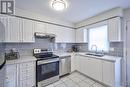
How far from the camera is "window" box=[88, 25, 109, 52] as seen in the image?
322 cm

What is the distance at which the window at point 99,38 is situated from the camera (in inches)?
127

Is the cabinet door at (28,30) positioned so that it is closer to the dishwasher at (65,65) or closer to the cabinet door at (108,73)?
the dishwasher at (65,65)

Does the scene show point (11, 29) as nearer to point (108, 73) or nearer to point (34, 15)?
point (34, 15)

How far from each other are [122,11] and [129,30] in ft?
2.14

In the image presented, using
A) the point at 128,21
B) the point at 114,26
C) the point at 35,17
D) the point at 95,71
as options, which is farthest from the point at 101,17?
the point at 35,17

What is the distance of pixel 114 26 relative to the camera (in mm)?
2621

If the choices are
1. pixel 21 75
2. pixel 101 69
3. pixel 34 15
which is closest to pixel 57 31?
pixel 34 15

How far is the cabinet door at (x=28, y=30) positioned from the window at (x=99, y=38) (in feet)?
8.72

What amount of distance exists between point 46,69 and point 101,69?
183 cm

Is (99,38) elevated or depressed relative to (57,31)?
depressed

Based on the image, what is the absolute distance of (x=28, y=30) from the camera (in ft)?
8.93

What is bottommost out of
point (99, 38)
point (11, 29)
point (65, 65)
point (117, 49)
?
point (65, 65)

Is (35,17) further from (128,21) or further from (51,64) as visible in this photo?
(128,21)

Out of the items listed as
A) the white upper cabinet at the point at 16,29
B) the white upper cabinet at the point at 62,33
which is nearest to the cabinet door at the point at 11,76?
the white upper cabinet at the point at 16,29
